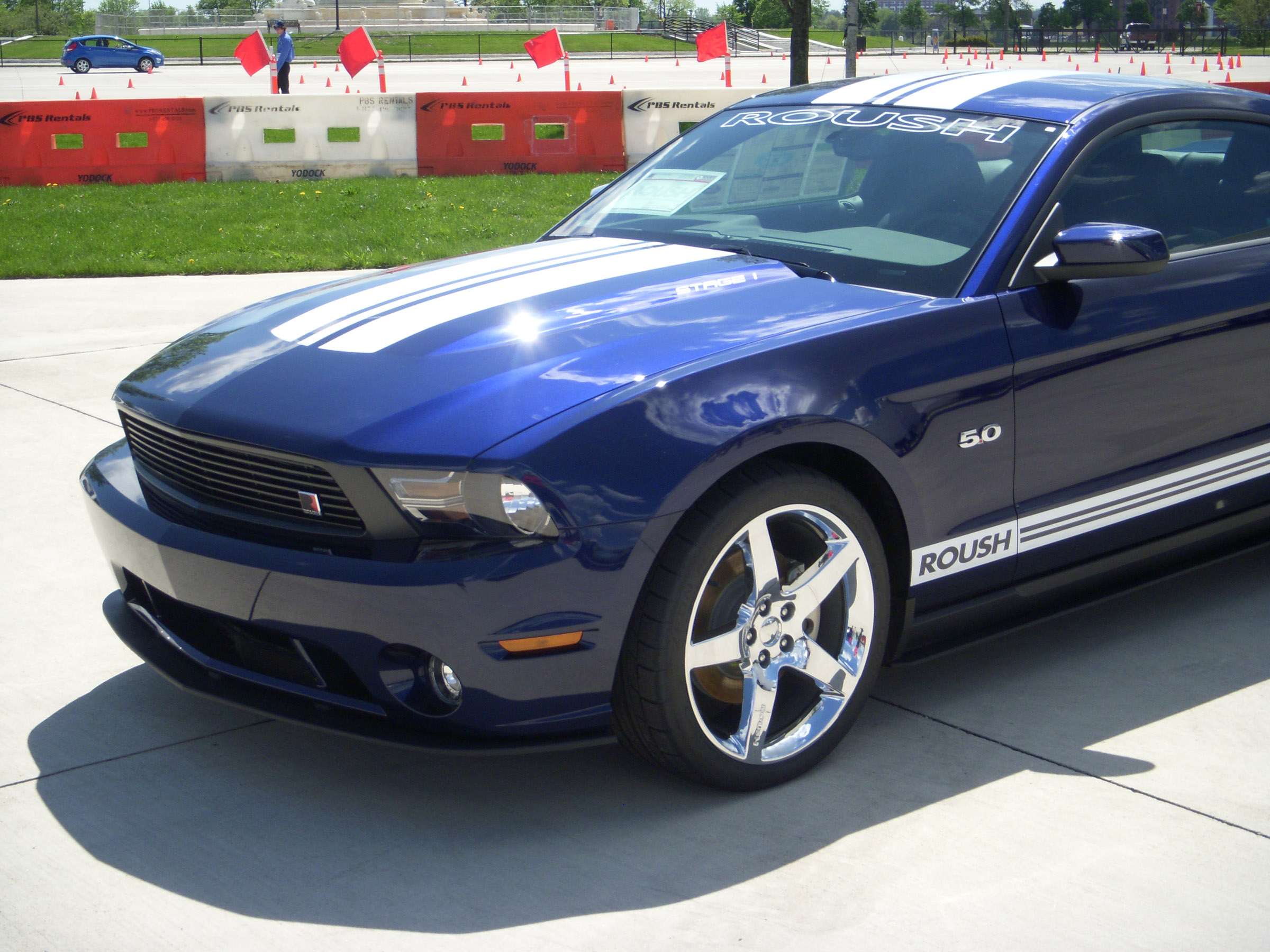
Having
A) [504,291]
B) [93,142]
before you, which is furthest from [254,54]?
[504,291]

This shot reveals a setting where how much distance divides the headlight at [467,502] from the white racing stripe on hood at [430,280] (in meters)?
0.71

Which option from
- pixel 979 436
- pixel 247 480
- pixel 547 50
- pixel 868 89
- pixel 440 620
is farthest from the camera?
pixel 547 50

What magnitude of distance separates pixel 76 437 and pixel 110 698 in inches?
106

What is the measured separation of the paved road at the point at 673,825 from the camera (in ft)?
7.86

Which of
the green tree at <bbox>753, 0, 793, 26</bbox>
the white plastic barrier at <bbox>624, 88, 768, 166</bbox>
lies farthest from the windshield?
the green tree at <bbox>753, 0, 793, 26</bbox>

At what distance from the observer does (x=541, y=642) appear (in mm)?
2455

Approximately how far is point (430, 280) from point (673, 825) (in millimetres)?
1509

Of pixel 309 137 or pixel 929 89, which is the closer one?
pixel 929 89

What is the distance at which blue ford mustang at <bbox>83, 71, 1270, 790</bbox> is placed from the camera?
8.07 feet

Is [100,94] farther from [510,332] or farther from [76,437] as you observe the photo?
[510,332]

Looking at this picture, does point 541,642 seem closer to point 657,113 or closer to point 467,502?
point 467,502

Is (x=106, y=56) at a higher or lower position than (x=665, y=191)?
higher

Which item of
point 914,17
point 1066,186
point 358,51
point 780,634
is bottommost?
point 780,634

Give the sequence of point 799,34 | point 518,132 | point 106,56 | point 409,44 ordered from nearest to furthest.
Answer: point 799,34 → point 518,132 → point 106,56 → point 409,44
